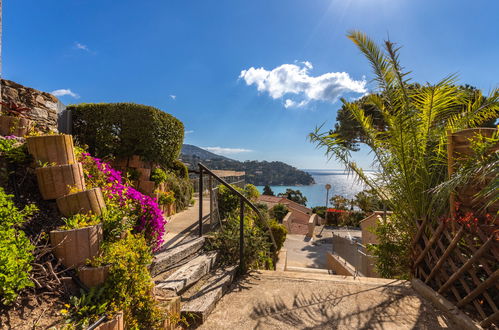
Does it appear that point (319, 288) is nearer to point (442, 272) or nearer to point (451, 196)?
point (442, 272)

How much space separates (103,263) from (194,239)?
5.93 feet

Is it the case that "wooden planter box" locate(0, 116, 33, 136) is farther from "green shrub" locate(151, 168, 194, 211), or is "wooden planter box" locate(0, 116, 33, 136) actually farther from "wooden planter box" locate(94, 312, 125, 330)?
"wooden planter box" locate(94, 312, 125, 330)

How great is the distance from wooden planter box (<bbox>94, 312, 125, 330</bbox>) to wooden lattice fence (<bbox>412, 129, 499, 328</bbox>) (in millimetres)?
3164

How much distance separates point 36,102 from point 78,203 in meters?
2.90

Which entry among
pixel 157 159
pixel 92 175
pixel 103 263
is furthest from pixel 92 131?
pixel 103 263

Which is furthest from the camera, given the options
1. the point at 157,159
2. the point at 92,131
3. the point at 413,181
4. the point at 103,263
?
the point at 157,159

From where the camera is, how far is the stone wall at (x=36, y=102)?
3289 millimetres

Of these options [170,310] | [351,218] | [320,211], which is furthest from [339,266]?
[320,211]

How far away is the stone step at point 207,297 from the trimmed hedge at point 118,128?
3.12m

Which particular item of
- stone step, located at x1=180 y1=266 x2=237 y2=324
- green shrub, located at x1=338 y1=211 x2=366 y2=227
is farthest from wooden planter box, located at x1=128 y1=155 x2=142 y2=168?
green shrub, located at x1=338 y1=211 x2=366 y2=227

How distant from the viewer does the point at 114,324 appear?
146cm

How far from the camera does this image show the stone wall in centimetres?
329

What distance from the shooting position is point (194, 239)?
3.42 meters

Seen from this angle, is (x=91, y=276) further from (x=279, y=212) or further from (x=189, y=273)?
(x=279, y=212)
